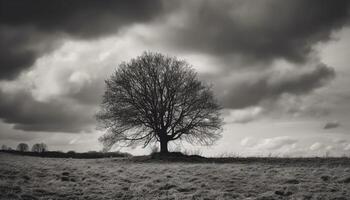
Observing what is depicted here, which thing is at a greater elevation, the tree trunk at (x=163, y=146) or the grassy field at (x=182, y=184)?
the tree trunk at (x=163, y=146)

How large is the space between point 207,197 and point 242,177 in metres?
3.93

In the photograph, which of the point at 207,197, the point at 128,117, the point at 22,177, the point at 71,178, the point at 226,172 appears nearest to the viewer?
the point at 207,197

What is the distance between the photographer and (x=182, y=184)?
49.3 feet

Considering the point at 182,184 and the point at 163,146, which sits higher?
the point at 163,146

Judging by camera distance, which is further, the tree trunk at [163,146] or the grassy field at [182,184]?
the tree trunk at [163,146]

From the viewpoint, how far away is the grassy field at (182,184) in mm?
12617

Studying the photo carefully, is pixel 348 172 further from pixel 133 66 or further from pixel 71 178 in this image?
pixel 133 66

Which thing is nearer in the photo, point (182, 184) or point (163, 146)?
point (182, 184)

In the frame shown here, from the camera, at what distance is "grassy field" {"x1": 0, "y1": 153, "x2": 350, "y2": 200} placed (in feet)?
41.4

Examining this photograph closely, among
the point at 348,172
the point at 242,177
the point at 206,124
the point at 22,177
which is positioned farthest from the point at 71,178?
the point at 206,124

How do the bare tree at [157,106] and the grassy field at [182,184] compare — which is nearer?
the grassy field at [182,184]

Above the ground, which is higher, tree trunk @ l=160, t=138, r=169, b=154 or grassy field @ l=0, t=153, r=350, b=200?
tree trunk @ l=160, t=138, r=169, b=154

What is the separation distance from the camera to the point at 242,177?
1600cm

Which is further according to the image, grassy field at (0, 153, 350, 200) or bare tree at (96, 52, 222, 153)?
bare tree at (96, 52, 222, 153)
